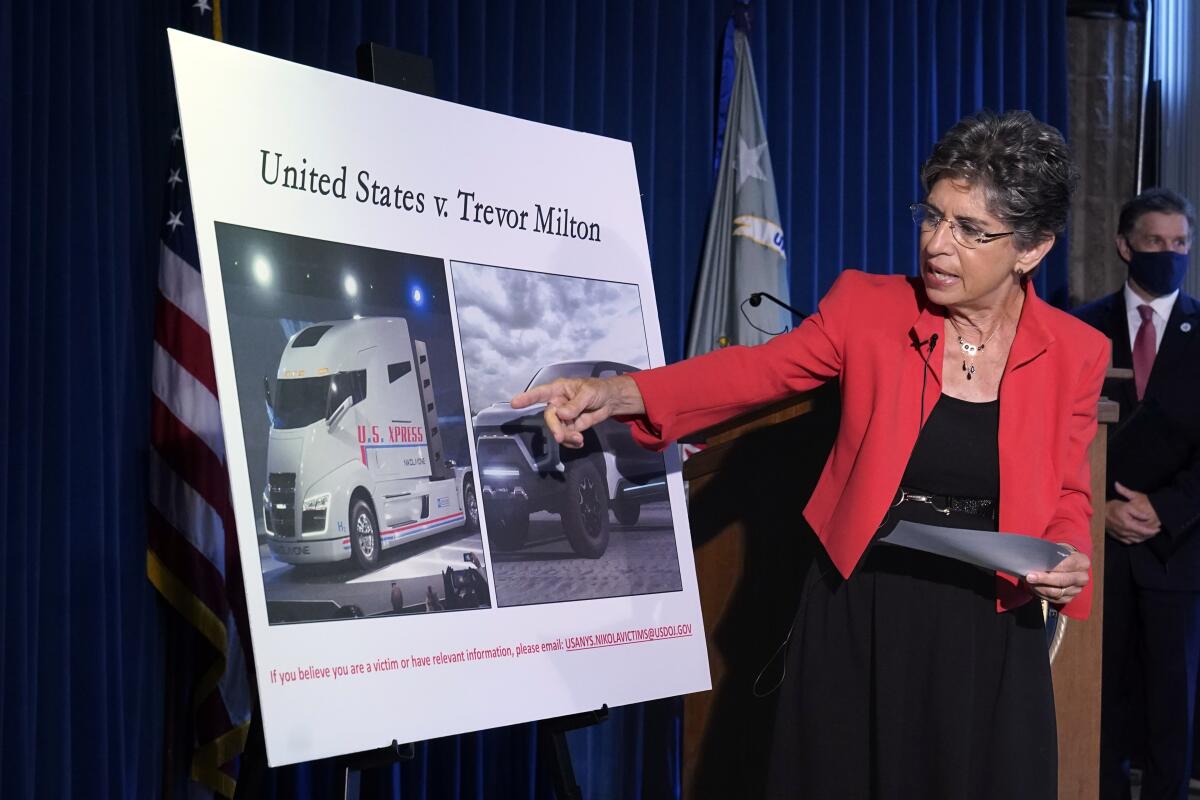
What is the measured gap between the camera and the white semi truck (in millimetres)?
1868

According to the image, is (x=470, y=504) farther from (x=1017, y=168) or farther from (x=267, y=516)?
(x=1017, y=168)

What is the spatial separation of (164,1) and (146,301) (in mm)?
835

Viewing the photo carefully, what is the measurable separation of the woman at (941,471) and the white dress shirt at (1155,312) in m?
1.92

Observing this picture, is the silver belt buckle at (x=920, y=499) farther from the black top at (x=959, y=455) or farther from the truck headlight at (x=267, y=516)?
the truck headlight at (x=267, y=516)

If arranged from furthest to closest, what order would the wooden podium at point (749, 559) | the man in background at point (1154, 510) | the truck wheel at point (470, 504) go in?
the man in background at point (1154, 510)
the wooden podium at point (749, 559)
the truck wheel at point (470, 504)

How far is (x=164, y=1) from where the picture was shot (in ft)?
10.4

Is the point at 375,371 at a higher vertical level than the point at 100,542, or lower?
higher

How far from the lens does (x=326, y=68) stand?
3.63 metres

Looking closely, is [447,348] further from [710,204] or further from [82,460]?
[710,204]

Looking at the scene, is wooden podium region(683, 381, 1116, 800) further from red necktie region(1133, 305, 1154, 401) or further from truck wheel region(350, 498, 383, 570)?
red necktie region(1133, 305, 1154, 401)

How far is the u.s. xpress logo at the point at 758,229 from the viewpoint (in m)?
4.04

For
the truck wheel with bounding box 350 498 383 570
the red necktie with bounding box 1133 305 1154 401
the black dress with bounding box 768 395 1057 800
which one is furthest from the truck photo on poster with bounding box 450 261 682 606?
the red necktie with bounding box 1133 305 1154 401

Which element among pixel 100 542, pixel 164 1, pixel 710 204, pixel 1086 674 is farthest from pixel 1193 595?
pixel 164 1

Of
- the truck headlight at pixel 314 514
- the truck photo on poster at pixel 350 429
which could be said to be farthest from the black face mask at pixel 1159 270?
the truck headlight at pixel 314 514
